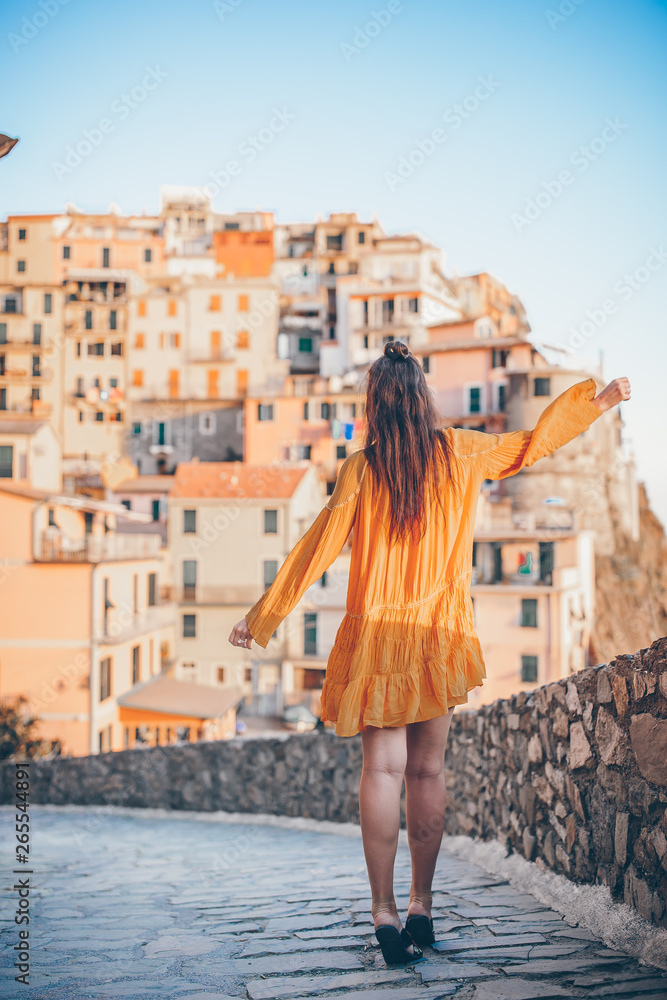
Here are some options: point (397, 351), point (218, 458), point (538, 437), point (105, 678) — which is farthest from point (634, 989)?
point (218, 458)

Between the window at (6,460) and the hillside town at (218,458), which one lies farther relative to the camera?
the window at (6,460)

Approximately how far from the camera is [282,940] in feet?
9.33

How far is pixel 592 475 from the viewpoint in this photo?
4031 cm

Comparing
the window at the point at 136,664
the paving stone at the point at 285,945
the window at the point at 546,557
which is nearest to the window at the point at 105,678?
the window at the point at 136,664

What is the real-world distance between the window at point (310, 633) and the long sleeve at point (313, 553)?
29.8 metres

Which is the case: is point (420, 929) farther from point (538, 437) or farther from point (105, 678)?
point (105, 678)

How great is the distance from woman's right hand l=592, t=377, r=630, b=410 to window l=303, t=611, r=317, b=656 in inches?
1177

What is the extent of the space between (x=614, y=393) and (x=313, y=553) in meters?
1.24

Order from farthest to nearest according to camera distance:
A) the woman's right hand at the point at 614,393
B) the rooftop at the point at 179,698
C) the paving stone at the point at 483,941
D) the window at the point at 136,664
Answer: the window at the point at 136,664
the rooftop at the point at 179,698
the woman's right hand at the point at 614,393
the paving stone at the point at 483,941

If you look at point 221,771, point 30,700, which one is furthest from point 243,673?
point 221,771

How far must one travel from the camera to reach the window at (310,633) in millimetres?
32469

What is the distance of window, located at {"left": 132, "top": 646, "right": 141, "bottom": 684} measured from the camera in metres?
24.9

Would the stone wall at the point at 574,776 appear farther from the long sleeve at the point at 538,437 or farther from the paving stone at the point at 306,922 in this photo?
the paving stone at the point at 306,922

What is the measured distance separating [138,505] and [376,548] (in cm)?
3969
